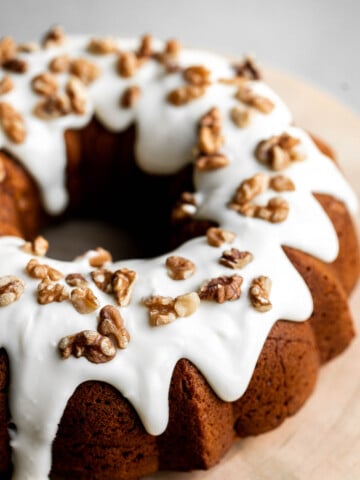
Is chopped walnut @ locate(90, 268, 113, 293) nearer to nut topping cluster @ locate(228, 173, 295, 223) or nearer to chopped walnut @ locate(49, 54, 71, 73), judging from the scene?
nut topping cluster @ locate(228, 173, 295, 223)

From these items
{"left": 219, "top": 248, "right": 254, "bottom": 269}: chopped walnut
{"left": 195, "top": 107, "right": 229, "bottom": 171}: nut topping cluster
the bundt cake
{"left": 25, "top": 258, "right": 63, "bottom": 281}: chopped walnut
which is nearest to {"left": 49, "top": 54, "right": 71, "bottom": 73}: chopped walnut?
the bundt cake

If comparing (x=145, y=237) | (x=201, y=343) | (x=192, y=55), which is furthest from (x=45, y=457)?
(x=192, y=55)

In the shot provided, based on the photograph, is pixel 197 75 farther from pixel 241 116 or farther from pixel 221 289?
pixel 221 289

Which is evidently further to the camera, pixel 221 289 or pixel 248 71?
pixel 248 71

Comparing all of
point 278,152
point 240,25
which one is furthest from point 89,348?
point 240,25

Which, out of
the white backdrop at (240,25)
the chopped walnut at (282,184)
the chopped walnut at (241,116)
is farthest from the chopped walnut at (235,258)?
the white backdrop at (240,25)

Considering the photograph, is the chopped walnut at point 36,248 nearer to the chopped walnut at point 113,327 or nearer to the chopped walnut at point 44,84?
the chopped walnut at point 113,327
